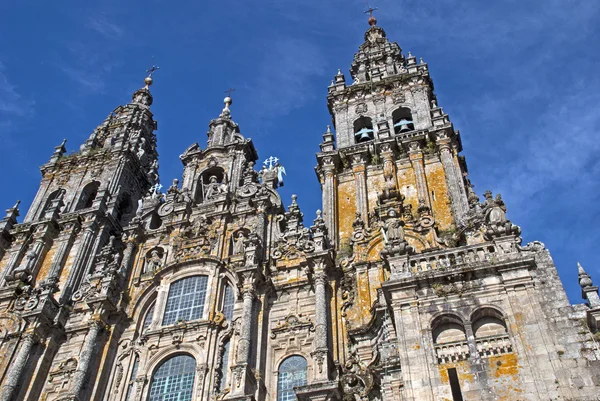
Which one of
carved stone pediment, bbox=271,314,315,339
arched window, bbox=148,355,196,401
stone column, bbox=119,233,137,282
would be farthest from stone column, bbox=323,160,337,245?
stone column, bbox=119,233,137,282

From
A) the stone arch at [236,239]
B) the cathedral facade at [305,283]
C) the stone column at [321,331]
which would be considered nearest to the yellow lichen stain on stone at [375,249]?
the cathedral facade at [305,283]

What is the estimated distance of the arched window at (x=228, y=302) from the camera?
2395cm

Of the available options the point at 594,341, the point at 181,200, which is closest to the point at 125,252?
the point at 181,200

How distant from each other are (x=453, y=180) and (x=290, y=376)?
9.91 m

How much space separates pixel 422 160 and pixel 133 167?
17437 millimetres

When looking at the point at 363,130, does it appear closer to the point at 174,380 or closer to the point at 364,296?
the point at 364,296

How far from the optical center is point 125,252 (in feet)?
91.9

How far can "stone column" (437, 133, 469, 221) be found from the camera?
2438 centimetres

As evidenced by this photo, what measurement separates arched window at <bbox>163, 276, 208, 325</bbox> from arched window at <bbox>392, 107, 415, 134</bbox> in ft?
36.9

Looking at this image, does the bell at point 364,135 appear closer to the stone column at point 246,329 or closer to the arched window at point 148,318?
the stone column at point 246,329

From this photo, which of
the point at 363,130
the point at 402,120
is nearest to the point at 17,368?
the point at 363,130

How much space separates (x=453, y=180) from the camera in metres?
25.7

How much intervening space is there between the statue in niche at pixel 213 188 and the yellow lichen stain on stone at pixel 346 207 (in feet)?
17.6

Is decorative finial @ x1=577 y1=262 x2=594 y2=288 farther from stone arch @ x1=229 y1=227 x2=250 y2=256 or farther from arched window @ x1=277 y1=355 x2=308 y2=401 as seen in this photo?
stone arch @ x1=229 y1=227 x2=250 y2=256
